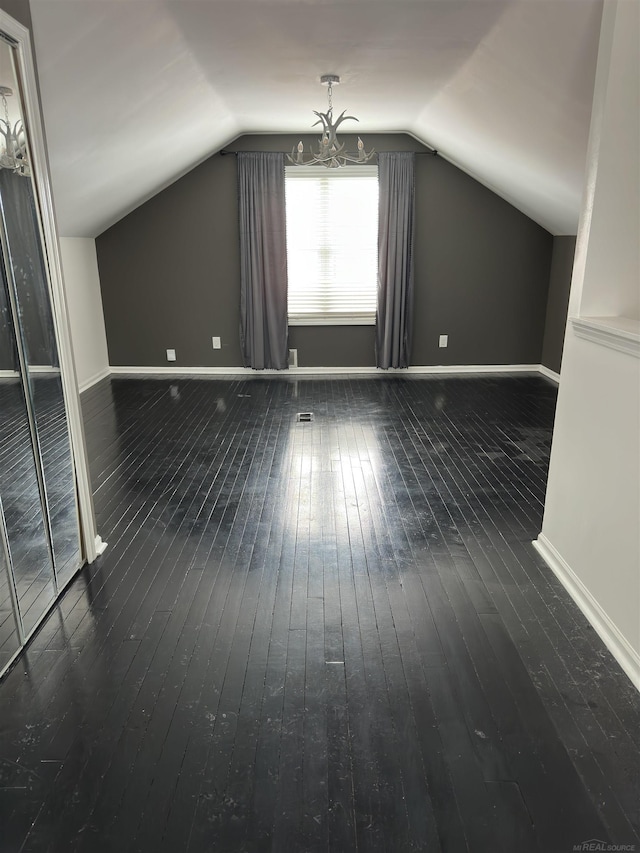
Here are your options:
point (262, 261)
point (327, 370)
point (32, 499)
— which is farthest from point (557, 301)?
point (32, 499)

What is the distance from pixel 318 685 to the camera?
6.64 ft

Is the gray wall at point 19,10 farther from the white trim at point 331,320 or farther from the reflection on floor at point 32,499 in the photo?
the white trim at point 331,320

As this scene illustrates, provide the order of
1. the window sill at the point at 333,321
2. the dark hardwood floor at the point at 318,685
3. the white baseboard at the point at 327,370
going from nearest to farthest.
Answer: the dark hardwood floor at the point at 318,685
the window sill at the point at 333,321
the white baseboard at the point at 327,370

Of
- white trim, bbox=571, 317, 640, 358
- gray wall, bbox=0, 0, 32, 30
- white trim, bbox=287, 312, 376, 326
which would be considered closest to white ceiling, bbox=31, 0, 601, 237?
gray wall, bbox=0, 0, 32, 30

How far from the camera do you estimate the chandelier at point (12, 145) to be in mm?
1996

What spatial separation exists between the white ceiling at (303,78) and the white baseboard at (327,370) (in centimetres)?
173

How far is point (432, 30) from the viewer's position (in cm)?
299

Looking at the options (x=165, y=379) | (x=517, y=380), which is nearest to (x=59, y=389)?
(x=165, y=379)

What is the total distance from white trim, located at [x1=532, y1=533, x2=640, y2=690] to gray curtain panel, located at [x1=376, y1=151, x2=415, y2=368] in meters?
3.78

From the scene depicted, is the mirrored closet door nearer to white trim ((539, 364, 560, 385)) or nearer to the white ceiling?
the white ceiling

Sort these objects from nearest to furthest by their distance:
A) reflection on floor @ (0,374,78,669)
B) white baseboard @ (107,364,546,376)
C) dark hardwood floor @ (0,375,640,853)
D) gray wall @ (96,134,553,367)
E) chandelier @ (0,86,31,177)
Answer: dark hardwood floor @ (0,375,640,853)
chandelier @ (0,86,31,177)
reflection on floor @ (0,374,78,669)
gray wall @ (96,134,553,367)
white baseboard @ (107,364,546,376)

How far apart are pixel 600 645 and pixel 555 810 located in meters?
0.79

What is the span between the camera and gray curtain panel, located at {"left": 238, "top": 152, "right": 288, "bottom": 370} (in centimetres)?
598

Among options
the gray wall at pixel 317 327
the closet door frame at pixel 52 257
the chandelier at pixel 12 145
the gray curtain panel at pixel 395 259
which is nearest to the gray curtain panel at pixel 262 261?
the gray wall at pixel 317 327
